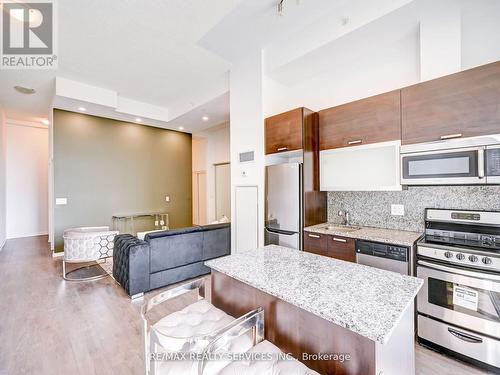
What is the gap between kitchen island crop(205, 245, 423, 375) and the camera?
35.6 inches

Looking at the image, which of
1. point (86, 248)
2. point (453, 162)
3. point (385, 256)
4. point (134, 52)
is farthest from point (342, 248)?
point (134, 52)

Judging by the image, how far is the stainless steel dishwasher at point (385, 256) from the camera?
2.03m

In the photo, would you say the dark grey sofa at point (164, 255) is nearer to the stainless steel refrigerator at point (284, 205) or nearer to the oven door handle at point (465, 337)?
the stainless steel refrigerator at point (284, 205)

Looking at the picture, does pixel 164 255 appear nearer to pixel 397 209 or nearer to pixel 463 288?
pixel 397 209

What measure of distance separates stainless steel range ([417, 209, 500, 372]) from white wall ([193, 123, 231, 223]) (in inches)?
209

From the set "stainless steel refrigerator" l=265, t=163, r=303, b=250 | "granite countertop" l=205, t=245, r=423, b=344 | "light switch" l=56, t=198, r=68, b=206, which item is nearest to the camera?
"granite countertop" l=205, t=245, r=423, b=344

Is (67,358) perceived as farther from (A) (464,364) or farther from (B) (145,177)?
(B) (145,177)

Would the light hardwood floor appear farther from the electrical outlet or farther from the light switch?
the light switch

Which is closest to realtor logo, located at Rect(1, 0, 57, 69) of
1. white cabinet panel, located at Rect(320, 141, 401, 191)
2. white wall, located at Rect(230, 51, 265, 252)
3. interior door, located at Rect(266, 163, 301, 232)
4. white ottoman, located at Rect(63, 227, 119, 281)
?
white wall, located at Rect(230, 51, 265, 252)

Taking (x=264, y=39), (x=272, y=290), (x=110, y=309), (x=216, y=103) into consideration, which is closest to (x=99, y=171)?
(x=216, y=103)

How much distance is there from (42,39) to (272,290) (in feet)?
13.8

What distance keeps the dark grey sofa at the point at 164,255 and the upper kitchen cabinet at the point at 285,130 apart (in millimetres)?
Answer: 1662

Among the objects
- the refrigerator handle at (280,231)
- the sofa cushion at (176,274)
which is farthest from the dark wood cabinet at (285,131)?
the sofa cushion at (176,274)

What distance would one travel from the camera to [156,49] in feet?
10.5
